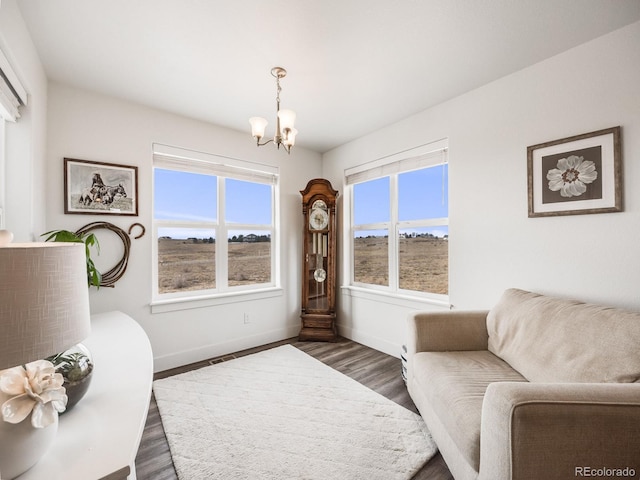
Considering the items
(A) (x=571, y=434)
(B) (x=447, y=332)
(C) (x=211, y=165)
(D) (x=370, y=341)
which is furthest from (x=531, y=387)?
(C) (x=211, y=165)

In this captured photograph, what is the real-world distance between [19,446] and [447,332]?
6.85ft

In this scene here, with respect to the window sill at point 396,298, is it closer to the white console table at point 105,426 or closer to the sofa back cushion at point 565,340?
the sofa back cushion at point 565,340

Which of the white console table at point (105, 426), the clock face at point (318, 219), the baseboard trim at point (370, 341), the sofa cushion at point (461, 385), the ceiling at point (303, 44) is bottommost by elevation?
the baseboard trim at point (370, 341)

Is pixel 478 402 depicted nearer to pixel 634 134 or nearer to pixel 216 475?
pixel 216 475

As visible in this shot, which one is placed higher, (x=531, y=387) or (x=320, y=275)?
(x=320, y=275)

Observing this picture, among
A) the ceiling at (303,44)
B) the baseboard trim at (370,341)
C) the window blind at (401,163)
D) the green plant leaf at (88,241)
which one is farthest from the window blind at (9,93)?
the baseboard trim at (370,341)

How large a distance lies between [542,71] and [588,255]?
1329 mm

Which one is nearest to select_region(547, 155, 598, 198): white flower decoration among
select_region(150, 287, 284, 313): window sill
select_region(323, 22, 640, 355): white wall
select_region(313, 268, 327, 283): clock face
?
select_region(323, 22, 640, 355): white wall

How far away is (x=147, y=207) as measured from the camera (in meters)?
2.63

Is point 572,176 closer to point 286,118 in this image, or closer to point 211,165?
point 286,118

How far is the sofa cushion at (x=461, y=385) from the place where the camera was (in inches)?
47.3

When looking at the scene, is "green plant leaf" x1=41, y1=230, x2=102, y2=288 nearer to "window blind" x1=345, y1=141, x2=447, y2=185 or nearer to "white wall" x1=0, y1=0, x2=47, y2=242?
"white wall" x1=0, y1=0, x2=47, y2=242

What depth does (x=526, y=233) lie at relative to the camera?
2078 mm

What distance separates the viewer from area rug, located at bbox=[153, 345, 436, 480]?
1.51 m
